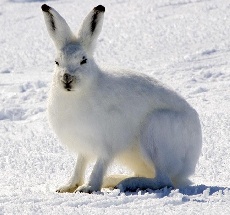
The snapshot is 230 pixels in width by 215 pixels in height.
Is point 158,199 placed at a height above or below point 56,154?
below

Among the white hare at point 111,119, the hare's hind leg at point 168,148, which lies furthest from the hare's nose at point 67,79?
the hare's hind leg at point 168,148

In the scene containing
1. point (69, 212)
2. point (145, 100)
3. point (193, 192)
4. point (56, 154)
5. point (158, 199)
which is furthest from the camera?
point (56, 154)

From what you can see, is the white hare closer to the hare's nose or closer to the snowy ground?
the hare's nose

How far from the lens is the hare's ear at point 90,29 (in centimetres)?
541

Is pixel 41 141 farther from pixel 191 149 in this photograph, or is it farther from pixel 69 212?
pixel 69 212

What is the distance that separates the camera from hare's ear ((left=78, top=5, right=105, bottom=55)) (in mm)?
5406

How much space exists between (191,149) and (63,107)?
106cm

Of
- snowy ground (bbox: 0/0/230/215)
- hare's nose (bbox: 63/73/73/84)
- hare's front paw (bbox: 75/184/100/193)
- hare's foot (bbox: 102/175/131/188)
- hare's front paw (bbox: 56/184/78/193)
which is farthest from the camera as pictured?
hare's foot (bbox: 102/175/131/188)

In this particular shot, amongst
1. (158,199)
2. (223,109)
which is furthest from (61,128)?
(223,109)

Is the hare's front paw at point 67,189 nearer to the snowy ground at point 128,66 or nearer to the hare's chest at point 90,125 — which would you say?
the snowy ground at point 128,66

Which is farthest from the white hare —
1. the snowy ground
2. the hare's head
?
the snowy ground

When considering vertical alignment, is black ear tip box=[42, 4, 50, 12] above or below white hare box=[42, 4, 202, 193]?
above

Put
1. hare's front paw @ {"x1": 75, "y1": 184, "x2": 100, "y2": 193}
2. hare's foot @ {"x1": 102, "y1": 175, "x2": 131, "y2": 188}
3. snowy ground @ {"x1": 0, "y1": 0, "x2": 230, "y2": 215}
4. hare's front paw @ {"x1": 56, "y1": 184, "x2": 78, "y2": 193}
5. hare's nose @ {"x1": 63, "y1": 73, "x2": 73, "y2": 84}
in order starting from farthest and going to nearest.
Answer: hare's foot @ {"x1": 102, "y1": 175, "x2": 131, "y2": 188}, hare's front paw @ {"x1": 56, "y1": 184, "x2": 78, "y2": 193}, hare's front paw @ {"x1": 75, "y1": 184, "x2": 100, "y2": 193}, hare's nose @ {"x1": 63, "y1": 73, "x2": 73, "y2": 84}, snowy ground @ {"x1": 0, "y1": 0, "x2": 230, "y2": 215}

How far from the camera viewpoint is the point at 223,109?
28.1 ft
